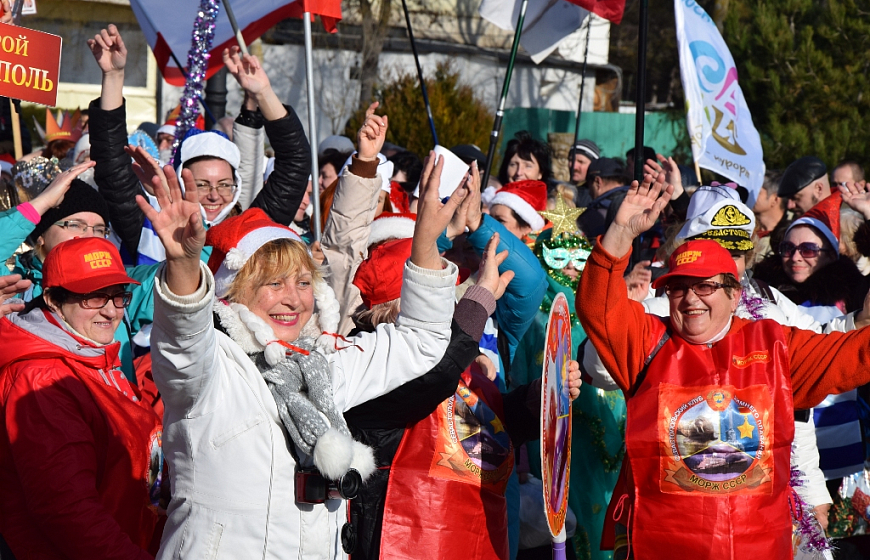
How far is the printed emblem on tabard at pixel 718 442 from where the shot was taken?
136 inches

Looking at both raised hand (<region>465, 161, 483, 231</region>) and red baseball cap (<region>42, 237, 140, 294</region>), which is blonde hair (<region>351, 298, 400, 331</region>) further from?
red baseball cap (<region>42, 237, 140, 294</region>)

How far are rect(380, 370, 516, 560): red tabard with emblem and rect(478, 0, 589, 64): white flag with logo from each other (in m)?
5.25

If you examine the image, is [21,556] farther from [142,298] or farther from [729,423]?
[729,423]

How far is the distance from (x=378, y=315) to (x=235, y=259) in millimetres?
620

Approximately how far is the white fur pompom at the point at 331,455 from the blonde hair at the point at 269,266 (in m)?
0.55

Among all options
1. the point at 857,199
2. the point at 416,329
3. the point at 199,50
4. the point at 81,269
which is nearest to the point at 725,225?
the point at 857,199

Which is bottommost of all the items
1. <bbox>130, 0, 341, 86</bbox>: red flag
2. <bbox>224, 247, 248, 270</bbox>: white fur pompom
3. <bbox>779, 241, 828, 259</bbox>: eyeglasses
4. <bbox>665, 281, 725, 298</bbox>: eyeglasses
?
<bbox>665, 281, 725, 298</bbox>: eyeglasses

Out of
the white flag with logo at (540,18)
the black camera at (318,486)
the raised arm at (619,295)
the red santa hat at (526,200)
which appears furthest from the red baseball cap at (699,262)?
the white flag with logo at (540,18)

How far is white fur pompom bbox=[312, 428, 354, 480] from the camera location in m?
2.59

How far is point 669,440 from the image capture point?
11.4 ft

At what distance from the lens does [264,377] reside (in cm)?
274

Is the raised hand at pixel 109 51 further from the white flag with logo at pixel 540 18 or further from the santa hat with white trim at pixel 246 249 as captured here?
the white flag with logo at pixel 540 18

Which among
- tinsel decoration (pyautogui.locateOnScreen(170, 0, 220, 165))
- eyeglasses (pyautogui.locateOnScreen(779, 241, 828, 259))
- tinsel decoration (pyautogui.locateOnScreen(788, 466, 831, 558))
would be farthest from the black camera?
tinsel decoration (pyautogui.locateOnScreen(170, 0, 220, 165))

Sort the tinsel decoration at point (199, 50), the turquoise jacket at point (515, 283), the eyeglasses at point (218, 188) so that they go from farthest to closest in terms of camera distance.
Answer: the tinsel decoration at point (199, 50)
the eyeglasses at point (218, 188)
the turquoise jacket at point (515, 283)
